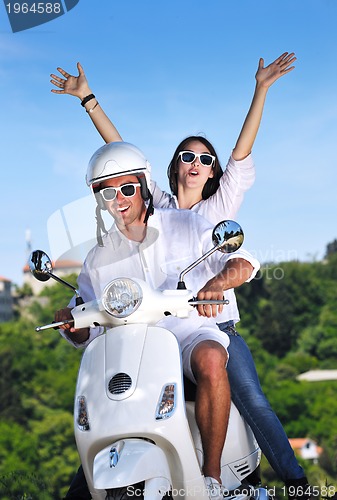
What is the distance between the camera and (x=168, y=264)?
12.6ft

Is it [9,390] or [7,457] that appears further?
[9,390]

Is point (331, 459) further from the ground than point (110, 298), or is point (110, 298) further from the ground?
point (110, 298)

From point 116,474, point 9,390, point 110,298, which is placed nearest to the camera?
point 116,474

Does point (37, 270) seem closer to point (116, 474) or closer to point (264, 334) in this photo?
point (116, 474)

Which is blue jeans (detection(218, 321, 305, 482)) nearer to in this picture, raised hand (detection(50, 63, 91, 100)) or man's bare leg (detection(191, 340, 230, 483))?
man's bare leg (detection(191, 340, 230, 483))

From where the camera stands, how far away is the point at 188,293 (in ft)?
11.5

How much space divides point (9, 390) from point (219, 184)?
228ft

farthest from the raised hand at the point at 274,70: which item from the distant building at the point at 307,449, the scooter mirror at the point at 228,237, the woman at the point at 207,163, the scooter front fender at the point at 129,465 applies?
the distant building at the point at 307,449

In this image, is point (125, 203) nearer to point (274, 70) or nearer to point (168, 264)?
point (168, 264)

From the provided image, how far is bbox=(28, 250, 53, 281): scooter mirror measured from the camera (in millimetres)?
3730

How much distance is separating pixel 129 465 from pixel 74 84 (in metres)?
2.55

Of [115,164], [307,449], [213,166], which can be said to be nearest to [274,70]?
[213,166]

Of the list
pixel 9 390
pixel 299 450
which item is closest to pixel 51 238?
pixel 299 450

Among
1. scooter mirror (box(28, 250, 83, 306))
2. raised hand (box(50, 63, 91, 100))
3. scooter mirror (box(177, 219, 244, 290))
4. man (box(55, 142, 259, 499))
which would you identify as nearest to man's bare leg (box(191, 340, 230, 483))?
man (box(55, 142, 259, 499))
